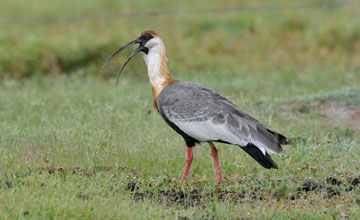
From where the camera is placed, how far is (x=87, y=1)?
17250 millimetres

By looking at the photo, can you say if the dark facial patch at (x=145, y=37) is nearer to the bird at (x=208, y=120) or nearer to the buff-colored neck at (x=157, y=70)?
the buff-colored neck at (x=157, y=70)

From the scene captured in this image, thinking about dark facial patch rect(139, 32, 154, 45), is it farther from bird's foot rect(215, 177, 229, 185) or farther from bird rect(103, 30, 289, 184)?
bird's foot rect(215, 177, 229, 185)

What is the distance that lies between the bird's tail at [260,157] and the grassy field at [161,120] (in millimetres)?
165

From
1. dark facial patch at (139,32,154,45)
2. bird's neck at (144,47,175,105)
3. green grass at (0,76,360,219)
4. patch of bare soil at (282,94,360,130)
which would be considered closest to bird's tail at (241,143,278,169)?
green grass at (0,76,360,219)

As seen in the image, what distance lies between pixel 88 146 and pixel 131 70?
5539mm

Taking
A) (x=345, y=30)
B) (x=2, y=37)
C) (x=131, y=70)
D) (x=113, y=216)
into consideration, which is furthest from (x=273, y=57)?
(x=113, y=216)

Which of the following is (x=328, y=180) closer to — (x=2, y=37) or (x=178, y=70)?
(x=178, y=70)

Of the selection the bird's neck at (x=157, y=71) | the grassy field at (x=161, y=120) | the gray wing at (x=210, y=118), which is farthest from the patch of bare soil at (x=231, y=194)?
the bird's neck at (x=157, y=71)

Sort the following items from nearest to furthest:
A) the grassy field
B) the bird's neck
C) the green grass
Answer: the green grass, the grassy field, the bird's neck

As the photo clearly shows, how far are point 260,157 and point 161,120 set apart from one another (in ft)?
9.24

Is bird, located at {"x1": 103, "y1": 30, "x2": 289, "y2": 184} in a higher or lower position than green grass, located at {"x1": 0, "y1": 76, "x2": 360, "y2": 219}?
higher

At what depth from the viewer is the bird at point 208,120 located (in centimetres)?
552

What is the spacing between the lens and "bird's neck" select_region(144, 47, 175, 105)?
20.7 feet

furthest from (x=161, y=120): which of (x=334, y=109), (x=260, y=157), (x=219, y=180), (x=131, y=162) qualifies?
(x=260, y=157)
